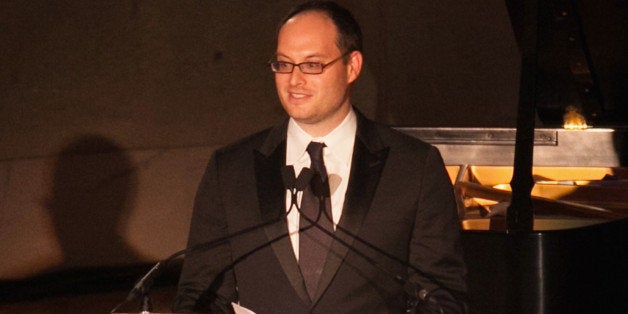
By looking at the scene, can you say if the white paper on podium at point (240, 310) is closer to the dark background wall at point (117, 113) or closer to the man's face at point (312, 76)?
the man's face at point (312, 76)

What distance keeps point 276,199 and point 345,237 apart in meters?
0.19

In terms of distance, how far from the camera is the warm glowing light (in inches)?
197

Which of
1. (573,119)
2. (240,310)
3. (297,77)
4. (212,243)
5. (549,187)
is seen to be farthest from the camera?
(573,119)

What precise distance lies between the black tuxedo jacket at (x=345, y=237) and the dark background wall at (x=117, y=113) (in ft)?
12.7

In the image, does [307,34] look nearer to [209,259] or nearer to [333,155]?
[333,155]

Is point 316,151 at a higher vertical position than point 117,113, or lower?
higher

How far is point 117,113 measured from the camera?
638 centimetres

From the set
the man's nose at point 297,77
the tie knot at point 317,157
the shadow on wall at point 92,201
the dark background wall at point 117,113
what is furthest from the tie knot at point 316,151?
the shadow on wall at point 92,201

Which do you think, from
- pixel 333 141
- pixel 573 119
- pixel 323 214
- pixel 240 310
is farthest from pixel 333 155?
pixel 573 119

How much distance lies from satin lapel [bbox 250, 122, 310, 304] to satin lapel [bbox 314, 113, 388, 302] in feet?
0.23

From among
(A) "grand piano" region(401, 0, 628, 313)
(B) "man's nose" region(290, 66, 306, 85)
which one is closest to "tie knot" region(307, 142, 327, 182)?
(B) "man's nose" region(290, 66, 306, 85)

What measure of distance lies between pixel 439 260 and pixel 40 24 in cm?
425

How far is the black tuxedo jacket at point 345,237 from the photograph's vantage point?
229 centimetres

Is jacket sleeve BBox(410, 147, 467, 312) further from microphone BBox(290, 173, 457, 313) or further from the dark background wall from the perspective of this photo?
the dark background wall
